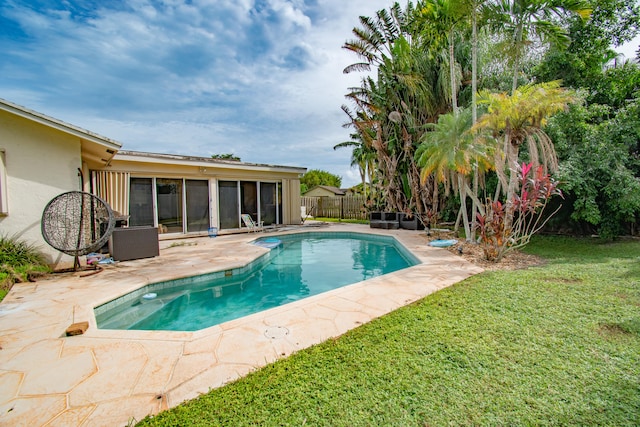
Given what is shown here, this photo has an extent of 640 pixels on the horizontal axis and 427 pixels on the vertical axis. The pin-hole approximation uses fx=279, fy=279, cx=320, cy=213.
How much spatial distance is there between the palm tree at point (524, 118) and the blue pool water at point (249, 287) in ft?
13.3

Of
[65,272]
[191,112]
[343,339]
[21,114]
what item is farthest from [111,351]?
[191,112]

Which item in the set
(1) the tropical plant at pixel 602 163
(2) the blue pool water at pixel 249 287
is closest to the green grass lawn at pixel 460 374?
(2) the blue pool water at pixel 249 287

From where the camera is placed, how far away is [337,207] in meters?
21.7

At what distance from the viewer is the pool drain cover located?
328 cm

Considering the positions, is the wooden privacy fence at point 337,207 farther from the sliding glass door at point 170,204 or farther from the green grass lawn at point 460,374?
the green grass lawn at point 460,374

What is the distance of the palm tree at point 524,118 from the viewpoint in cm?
671

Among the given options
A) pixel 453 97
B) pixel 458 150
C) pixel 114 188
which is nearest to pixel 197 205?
pixel 114 188

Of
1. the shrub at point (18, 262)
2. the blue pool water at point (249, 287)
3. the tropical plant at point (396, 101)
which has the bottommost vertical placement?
the blue pool water at point (249, 287)

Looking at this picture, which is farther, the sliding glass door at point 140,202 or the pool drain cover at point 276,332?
the sliding glass door at point 140,202

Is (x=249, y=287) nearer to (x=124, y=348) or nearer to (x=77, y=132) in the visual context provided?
(x=124, y=348)

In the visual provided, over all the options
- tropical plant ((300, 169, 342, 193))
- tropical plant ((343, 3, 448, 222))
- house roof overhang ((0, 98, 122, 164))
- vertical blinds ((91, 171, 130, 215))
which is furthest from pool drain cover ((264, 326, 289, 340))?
tropical plant ((300, 169, 342, 193))

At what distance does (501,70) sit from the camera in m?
10.8

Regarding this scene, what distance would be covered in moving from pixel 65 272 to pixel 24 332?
11.2 feet

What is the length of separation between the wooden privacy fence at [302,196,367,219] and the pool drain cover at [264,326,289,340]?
16.2m
